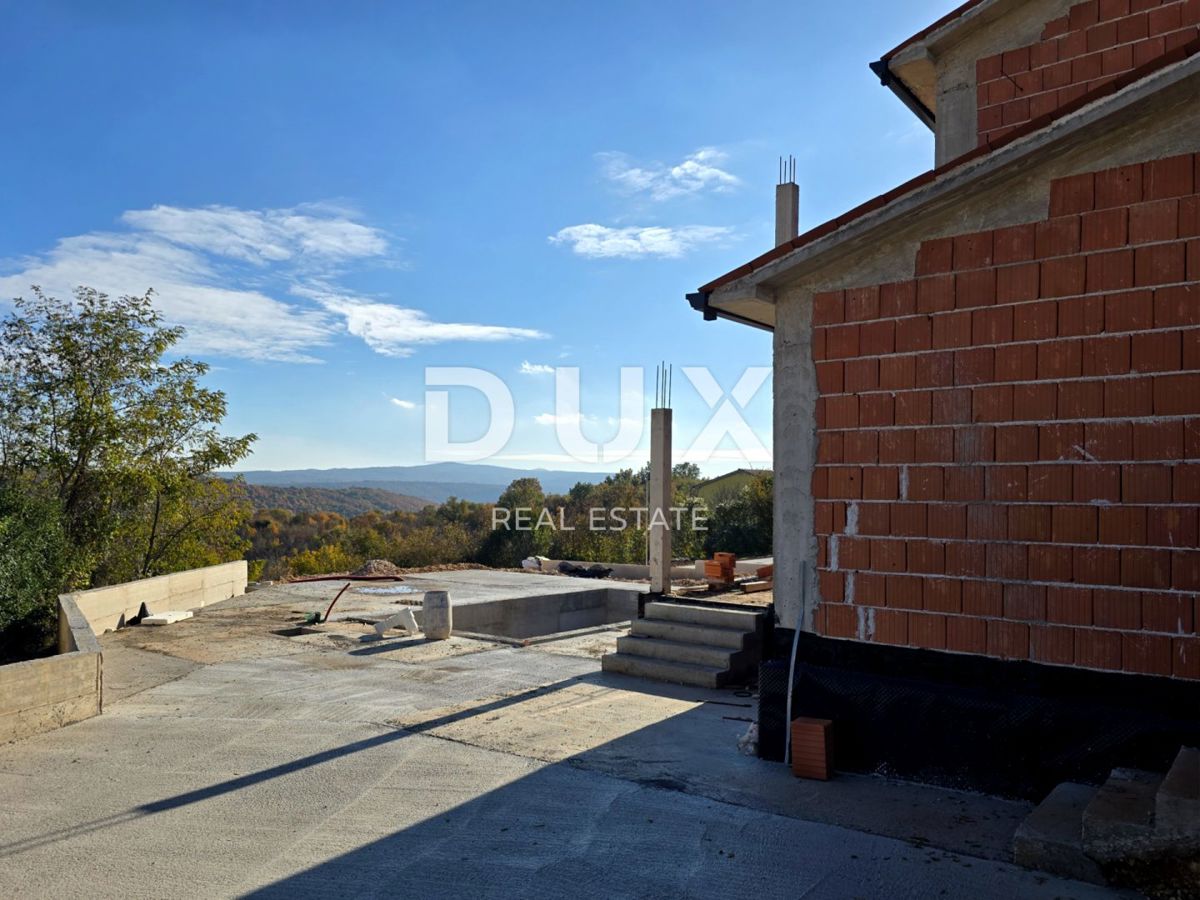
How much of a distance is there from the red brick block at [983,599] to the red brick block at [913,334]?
1.59 m

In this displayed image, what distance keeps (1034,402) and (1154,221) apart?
1192 millimetres

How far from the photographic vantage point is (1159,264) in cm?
500

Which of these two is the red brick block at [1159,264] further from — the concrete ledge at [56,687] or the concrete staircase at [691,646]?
the concrete ledge at [56,687]

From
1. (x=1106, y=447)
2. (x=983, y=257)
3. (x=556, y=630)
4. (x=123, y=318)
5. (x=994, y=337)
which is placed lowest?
(x=556, y=630)

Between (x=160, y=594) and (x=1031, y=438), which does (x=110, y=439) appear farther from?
(x=1031, y=438)

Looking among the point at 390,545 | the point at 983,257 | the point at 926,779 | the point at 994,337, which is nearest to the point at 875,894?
the point at 926,779

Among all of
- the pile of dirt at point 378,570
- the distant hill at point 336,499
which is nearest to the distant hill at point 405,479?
the distant hill at point 336,499

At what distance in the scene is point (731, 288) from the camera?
6730mm

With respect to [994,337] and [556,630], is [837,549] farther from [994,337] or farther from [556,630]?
[556,630]

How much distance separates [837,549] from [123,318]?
49.5ft

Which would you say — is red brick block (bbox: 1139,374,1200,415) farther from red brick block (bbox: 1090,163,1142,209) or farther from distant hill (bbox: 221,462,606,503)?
distant hill (bbox: 221,462,606,503)

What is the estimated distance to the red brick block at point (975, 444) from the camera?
18.2ft

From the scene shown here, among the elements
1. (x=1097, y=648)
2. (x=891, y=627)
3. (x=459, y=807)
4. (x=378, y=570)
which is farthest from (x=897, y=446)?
(x=378, y=570)

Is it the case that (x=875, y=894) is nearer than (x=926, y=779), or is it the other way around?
(x=875, y=894)
